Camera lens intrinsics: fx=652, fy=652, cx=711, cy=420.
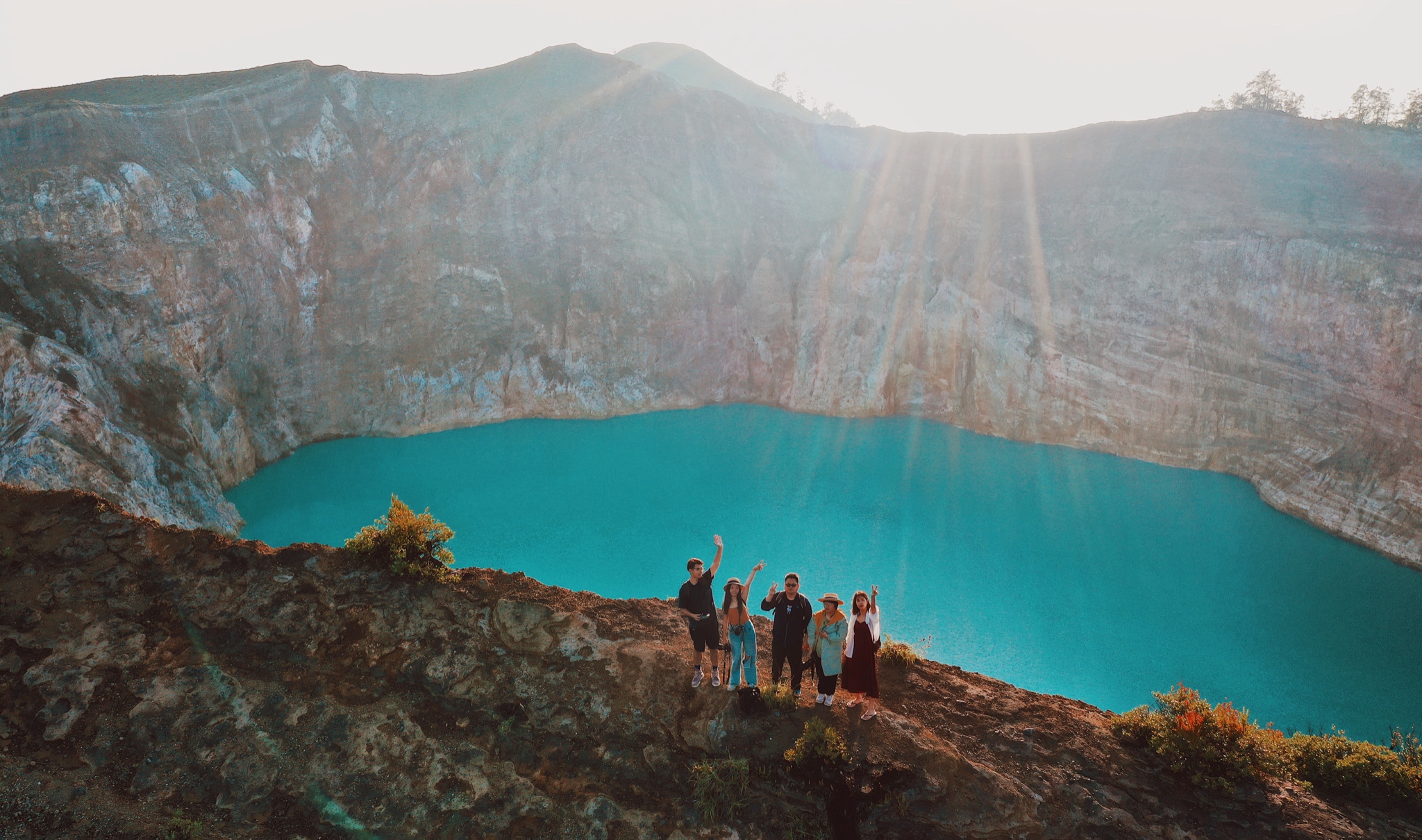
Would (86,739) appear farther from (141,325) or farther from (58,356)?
(141,325)

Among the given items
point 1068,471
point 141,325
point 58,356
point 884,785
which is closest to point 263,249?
point 141,325

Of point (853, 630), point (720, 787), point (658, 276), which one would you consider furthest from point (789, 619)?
point (658, 276)

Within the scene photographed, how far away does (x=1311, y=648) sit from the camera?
14703 millimetres

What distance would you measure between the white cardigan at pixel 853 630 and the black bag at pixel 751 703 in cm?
97

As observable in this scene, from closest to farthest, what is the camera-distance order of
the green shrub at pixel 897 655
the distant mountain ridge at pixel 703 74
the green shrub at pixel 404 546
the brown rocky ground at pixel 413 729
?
the brown rocky ground at pixel 413 729 → the green shrub at pixel 404 546 → the green shrub at pixel 897 655 → the distant mountain ridge at pixel 703 74

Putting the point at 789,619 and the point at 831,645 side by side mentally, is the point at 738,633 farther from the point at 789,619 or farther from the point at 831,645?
the point at 831,645

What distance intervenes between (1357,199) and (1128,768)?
2692 cm

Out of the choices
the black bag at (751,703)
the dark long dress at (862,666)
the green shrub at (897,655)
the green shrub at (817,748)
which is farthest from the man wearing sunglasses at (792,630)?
the green shrub at (897,655)

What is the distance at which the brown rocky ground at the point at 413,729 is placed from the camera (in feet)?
16.9

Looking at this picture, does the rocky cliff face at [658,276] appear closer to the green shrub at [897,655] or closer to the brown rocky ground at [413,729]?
the brown rocky ground at [413,729]

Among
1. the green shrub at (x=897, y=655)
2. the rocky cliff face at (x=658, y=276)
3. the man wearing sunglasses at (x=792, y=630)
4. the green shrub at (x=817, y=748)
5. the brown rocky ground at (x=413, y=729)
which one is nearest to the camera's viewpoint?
the brown rocky ground at (x=413, y=729)

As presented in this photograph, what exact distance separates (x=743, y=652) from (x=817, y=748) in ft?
3.69

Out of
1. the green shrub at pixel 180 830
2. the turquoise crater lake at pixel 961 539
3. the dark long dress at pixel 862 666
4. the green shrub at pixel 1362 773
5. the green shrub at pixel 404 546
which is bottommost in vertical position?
the turquoise crater lake at pixel 961 539

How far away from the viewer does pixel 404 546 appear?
724 centimetres
